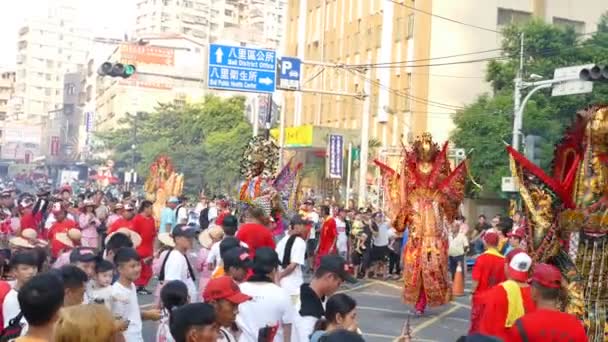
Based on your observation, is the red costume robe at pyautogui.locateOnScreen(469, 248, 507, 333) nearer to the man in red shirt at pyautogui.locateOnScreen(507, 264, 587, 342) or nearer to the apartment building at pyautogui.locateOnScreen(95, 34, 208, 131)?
the man in red shirt at pyautogui.locateOnScreen(507, 264, 587, 342)

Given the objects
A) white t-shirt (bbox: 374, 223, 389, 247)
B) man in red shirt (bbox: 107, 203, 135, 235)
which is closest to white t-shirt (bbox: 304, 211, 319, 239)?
white t-shirt (bbox: 374, 223, 389, 247)

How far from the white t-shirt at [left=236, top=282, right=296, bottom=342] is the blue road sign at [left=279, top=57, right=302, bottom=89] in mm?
20875

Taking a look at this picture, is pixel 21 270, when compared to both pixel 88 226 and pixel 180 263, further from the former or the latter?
pixel 88 226

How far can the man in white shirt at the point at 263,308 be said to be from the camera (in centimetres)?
627

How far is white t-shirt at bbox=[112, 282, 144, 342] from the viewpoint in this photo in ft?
22.5

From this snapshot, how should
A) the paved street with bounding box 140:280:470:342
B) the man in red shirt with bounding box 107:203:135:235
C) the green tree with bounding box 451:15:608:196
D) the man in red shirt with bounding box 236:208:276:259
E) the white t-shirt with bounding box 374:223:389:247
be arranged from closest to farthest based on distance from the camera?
the man in red shirt with bounding box 236:208:276:259 < the paved street with bounding box 140:280:470:342 < the man in red shirt with bounding box 107:203:135:235 < the white t-shirt with bounding box 374:223:389:247 < the green tree with bounding box 451:15:608:196

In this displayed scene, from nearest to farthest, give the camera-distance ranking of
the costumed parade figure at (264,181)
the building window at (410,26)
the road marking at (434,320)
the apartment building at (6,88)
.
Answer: the road marking at (434,320) < the costumed parade figure at (264,181) < the building window at (410,26) < the apartment building at (6,88)

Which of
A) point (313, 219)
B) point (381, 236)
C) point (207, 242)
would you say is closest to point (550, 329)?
point (207, 242)

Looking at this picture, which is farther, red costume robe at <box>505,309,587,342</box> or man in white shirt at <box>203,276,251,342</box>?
man in white shirt at <box>203,276,251,342</box>

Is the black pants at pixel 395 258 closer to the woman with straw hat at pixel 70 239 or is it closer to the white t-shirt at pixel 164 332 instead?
the woman with straw hat at pixel 70 239

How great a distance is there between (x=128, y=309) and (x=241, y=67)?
20.1m

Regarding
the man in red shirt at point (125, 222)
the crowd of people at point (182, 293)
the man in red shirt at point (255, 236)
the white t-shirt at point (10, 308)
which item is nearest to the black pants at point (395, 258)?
the man in red shirt at point (125, 222)

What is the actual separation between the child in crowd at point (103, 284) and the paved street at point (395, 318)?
464cm

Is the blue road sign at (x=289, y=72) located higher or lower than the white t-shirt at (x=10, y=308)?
higher
